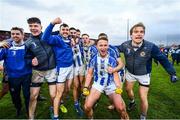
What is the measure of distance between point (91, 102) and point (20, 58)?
2113mm

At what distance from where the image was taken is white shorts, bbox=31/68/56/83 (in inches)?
314

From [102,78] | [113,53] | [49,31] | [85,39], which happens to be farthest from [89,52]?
[102,78]

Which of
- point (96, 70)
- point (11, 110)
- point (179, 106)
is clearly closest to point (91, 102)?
point (96, 70)

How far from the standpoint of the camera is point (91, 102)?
23.7 ft

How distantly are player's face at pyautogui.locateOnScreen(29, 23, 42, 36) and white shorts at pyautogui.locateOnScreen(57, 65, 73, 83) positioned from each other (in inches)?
49.5

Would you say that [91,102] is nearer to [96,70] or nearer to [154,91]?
[96,70]

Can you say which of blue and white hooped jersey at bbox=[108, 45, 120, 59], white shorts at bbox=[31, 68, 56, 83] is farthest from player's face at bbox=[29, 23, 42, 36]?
blue and white hooped jersey at bbox=[108, 45, 120, 59]

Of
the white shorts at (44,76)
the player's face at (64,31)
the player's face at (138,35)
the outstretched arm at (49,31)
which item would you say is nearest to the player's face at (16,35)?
the outstretched arm at (49,31)

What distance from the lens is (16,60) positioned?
7977mm

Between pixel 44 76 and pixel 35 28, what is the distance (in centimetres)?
118

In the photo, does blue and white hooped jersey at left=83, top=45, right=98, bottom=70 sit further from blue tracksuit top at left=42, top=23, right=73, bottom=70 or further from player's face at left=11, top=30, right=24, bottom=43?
player's face at left=11, top=30, right=24, bottom=43

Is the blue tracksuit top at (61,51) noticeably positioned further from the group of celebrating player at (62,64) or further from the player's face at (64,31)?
the player's face at (64,31)

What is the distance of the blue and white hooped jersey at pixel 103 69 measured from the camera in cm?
747

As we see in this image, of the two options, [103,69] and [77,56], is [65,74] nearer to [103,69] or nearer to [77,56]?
[77,56]
